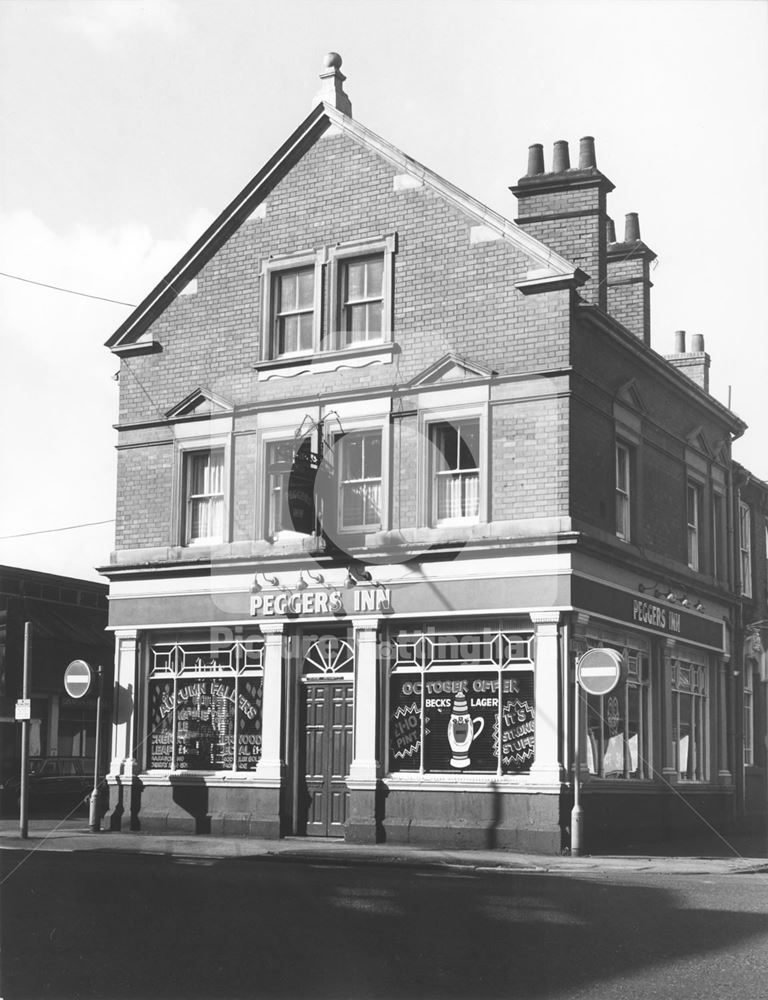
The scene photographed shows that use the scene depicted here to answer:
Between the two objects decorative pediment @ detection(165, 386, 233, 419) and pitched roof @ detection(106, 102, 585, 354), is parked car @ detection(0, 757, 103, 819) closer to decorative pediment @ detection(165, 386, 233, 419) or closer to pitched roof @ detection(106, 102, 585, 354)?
decorative pediment @ detection(165, 386, 233, 419)

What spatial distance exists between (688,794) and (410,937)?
15767 millimetres

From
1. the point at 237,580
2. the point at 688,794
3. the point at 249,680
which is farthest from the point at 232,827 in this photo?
the point at 688,794

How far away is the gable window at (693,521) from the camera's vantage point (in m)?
26.5

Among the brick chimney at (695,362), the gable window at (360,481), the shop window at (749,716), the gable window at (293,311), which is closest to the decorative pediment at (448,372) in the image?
the gable window at (360,481)

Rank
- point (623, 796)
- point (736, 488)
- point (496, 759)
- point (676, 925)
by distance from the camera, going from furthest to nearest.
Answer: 1. point (736, 488)
2. point (623, 796)
3. point (496, 759)
4. point (676, 925)

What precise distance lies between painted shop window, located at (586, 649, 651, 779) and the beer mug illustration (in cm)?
183

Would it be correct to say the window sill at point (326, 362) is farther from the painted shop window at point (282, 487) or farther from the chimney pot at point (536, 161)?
the chimney pot at point (536, 161)

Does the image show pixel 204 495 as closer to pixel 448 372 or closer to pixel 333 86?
pixel 448 372

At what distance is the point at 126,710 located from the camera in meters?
23.7

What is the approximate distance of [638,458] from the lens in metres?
23.8


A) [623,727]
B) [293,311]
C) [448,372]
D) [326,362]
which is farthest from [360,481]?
[623,727]

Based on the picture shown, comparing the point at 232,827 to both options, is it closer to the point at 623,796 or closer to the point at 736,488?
the point at 623,796

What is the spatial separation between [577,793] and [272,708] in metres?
5.47

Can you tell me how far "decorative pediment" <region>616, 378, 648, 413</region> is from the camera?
23062mm
